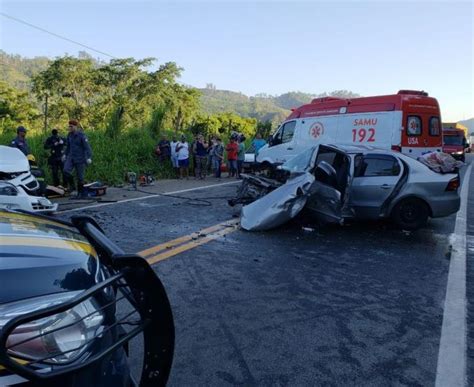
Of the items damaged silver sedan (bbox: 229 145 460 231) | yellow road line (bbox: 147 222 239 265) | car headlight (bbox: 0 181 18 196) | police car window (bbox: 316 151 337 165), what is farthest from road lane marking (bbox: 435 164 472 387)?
car headlight (bbox: 0 181 18 196)

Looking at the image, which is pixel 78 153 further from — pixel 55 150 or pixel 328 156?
pixel 328 156

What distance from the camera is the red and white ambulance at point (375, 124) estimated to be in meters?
11.8

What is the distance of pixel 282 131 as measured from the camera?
14477mm

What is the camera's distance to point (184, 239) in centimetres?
639

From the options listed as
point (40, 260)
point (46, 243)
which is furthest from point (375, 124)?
point (40, 260)

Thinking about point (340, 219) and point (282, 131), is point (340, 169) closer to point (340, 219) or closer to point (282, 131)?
point (340, 219)

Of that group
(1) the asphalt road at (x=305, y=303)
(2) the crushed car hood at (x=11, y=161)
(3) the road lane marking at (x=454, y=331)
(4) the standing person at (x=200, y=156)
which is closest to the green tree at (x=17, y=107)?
(4) the standing person at (x=200, y=156)

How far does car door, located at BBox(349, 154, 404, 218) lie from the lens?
289 inches

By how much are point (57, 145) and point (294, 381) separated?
1053 centimetres

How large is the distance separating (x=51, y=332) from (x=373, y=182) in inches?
259

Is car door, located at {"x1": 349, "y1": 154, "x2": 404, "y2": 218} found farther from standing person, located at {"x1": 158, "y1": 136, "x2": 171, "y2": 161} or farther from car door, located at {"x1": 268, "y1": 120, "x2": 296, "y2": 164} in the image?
standing person, located at {"x1": 158, "y1": 136, "x2": 171, "y2": 161}

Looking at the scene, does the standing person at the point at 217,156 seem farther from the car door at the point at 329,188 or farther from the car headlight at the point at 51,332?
the car headlight at the point at 51,332

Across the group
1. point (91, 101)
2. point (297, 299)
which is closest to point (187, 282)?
point (297, 299)

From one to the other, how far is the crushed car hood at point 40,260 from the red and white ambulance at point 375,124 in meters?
11.0
